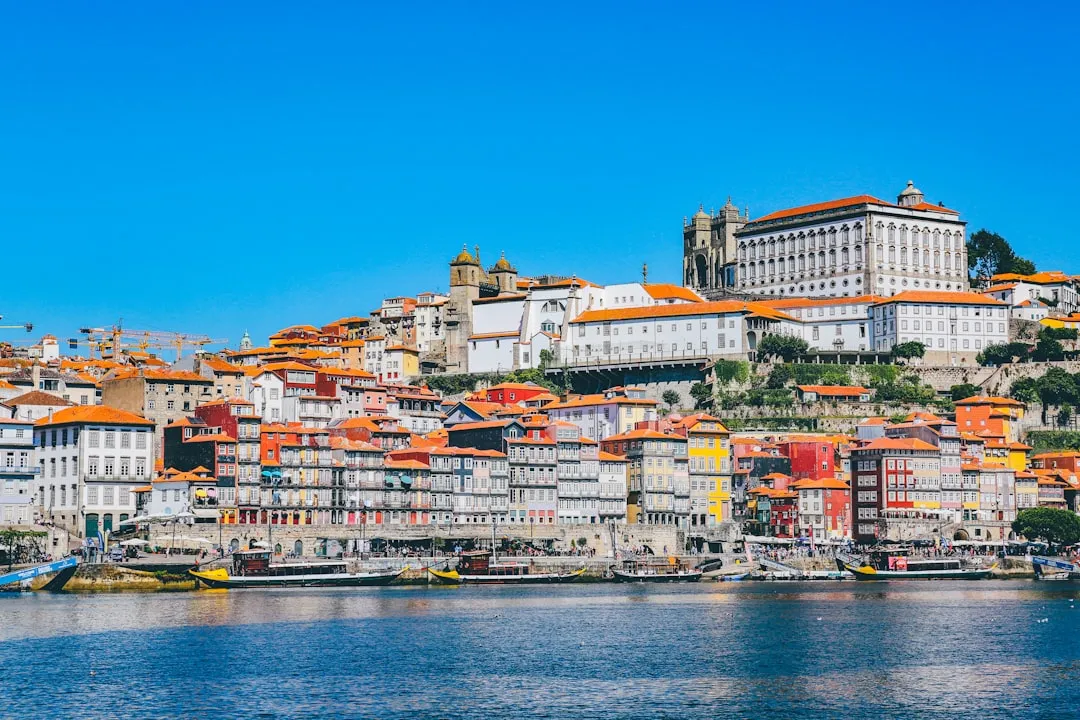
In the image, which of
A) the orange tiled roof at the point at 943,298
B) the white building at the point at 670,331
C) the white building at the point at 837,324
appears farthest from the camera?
the white building at the point at 837,324

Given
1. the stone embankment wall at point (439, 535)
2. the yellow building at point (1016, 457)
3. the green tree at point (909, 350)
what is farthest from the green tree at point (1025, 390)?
the stone embankment wall at point (439, 535)

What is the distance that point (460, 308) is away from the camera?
15112 cm

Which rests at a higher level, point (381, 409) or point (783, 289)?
point (783, 289)

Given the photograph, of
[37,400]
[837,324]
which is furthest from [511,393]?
[37,400]

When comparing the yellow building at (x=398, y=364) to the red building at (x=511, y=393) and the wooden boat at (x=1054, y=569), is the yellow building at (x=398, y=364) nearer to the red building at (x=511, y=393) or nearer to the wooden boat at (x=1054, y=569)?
the red building at (x=511, y=393)

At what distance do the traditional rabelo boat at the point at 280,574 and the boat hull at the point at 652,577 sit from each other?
1235 cm

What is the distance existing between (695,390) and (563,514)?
31.5 metres

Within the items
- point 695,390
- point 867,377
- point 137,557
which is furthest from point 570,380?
point 137,557

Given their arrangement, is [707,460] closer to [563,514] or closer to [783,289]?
[563,514]

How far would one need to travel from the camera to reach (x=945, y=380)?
13788 centimetres

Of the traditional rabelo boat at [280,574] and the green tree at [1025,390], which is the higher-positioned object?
the green tree at [1025,390]

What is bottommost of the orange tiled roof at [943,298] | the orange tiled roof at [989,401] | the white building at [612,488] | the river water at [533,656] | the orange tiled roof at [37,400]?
the river water at [533,656]

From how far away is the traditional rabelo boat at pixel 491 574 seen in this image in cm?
9400

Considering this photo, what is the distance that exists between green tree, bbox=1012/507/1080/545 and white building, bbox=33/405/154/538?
51211 mm
